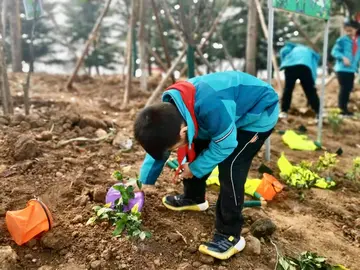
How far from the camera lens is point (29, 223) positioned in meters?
1.74

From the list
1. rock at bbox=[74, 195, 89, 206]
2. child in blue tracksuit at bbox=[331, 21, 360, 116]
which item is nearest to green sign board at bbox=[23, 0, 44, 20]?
rock at bbox=[74, 195, 89, 206]

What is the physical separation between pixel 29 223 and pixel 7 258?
7.4 inches

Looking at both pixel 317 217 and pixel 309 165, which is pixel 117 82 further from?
pixel 317 217

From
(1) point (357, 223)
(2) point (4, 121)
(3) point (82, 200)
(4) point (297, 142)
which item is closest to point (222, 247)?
(3) point (82, 200)

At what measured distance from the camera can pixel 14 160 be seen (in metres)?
2.52

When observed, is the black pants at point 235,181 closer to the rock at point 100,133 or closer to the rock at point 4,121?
the rock at point 100,133

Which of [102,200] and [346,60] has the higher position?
[346,60]

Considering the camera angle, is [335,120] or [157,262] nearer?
[157,262]

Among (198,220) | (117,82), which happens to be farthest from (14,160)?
(117,82)

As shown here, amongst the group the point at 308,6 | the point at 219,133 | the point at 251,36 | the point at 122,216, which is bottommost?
the point at 122,216

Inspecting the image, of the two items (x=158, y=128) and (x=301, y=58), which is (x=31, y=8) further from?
(x=301, y=58)

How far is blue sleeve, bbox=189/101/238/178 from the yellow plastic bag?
2230 millimetres

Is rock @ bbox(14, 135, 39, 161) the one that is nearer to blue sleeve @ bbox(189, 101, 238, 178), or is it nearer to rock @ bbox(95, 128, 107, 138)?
rock @ bbox(95, 128, 107, 138)

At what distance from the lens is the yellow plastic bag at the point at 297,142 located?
3730 millimetres
